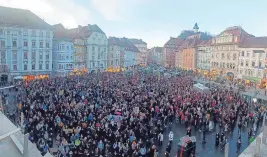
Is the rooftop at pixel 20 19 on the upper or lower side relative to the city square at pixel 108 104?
upper

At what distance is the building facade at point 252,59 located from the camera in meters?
50.1

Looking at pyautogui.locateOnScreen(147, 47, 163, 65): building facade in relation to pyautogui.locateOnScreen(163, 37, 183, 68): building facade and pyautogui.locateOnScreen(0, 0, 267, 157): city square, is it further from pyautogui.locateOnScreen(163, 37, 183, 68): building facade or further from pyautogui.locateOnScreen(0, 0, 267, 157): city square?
pyautogui.locateOnScreen(0, 0, 267, 157): city square

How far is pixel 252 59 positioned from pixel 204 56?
2288 cm

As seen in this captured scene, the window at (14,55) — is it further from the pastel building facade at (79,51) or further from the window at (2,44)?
the pastel building facade at (79,51)

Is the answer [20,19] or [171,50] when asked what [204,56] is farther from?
[20,19]

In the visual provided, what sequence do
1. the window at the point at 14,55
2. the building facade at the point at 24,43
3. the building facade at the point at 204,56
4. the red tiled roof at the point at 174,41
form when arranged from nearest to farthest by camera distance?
the building facade at the point at 24,43
the window at the point at 14,55
the building facade at the point at 204,56
the red tiled roof at the point at 174,41

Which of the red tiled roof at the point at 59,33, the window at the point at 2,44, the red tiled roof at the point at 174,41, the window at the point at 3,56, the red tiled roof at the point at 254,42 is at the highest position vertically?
the red tiled roof at the point at 174,41

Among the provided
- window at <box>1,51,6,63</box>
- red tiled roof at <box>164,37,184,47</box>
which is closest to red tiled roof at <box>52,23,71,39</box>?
window at <box>1,51,6,63</box>

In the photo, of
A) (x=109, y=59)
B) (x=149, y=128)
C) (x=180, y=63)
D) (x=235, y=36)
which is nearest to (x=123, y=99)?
(x=149, y=128)

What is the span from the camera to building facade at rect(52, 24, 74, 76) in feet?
179

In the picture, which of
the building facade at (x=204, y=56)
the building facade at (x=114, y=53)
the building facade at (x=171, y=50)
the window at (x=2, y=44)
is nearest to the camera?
the window at (x=2, y=44)

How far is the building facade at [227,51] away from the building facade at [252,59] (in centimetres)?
176

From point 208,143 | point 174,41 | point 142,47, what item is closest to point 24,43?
point 208,143

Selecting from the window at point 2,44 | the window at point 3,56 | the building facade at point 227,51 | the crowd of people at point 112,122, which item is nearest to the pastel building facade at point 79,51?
the window at point 2,44
